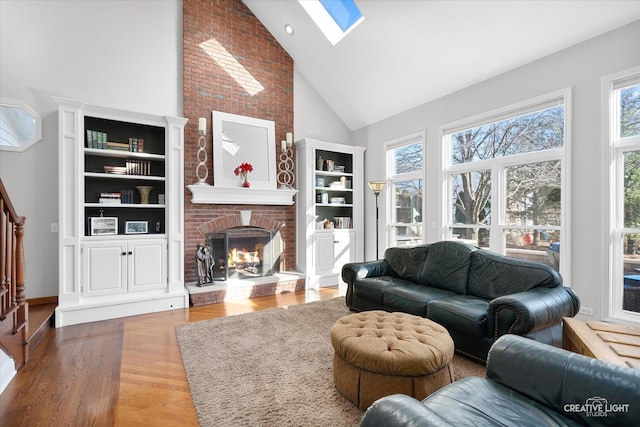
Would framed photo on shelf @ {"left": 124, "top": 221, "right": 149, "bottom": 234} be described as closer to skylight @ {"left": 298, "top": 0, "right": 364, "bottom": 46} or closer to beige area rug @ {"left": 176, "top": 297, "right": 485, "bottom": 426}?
beige area rug @ {"left": 176, "top": 297, "right": 485, "bottom": 426}

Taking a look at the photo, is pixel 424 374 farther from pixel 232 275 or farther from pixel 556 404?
pixel 232 275

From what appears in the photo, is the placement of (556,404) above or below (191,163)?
below

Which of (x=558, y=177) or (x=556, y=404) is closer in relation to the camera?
(x=556, y=404)

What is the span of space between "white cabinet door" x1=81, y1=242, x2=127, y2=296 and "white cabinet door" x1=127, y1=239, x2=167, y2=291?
8cm

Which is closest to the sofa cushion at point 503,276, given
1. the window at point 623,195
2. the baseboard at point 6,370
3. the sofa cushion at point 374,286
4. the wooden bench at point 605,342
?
the wooden bench at point 605,342

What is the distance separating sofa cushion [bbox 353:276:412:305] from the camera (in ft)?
11.2

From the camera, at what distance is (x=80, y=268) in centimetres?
358

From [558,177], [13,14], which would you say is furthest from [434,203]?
[13,14]

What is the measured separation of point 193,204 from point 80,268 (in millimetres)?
1589

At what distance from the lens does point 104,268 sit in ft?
Result: 12.2

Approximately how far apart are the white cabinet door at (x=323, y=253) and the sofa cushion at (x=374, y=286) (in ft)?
5.25

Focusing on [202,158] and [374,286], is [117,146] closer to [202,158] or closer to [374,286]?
[202,158]

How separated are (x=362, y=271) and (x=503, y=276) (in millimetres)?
1526

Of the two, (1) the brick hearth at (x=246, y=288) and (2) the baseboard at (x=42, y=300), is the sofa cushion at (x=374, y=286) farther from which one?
(2) the baseboard at (x=42, y=300)
